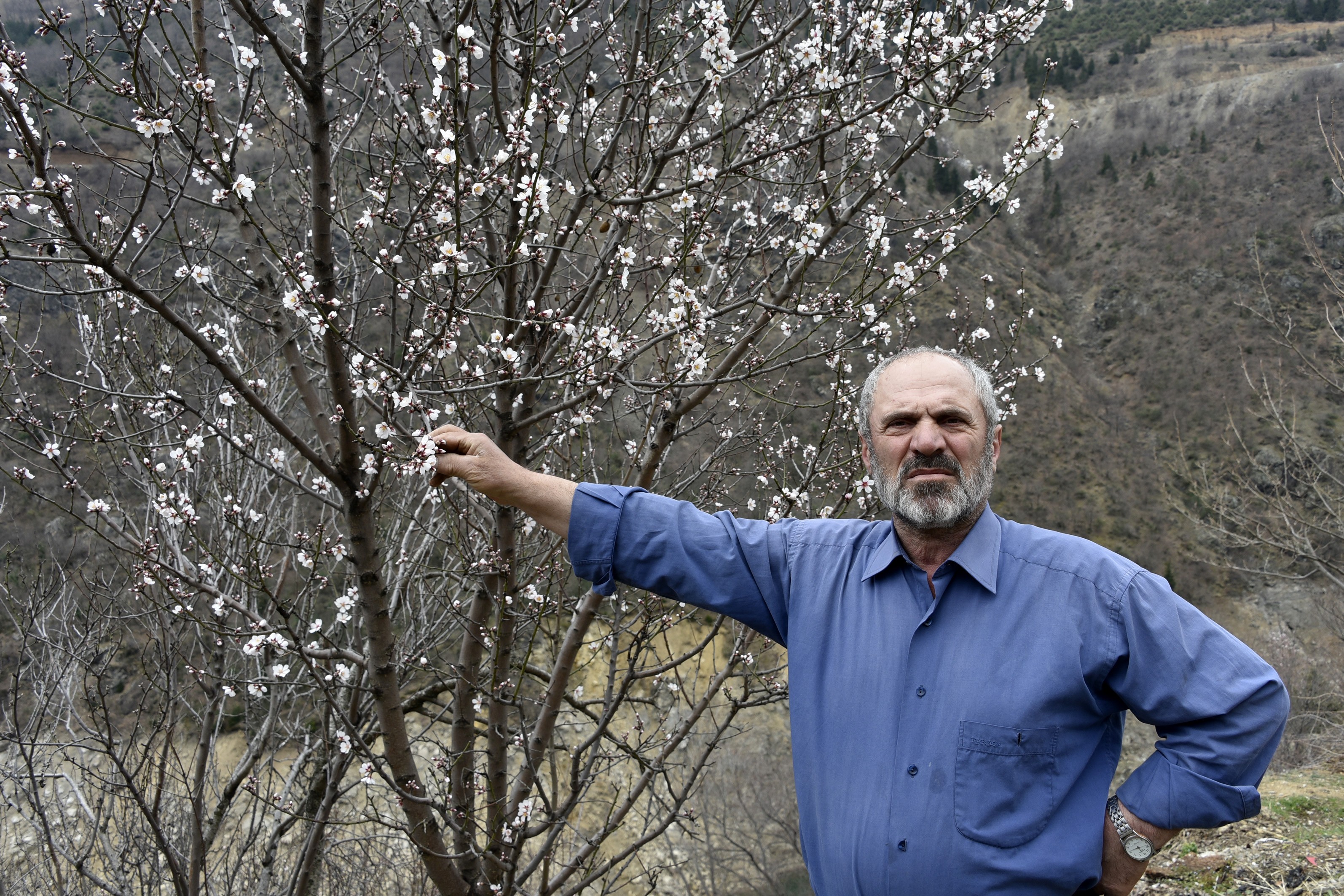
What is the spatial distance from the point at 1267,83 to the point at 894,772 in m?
66.8

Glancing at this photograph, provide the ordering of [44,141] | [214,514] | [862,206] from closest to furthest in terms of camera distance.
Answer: [44,141], [862,206], [214,514]

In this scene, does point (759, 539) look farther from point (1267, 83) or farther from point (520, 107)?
point (1267, 83)

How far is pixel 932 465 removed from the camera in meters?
1.99

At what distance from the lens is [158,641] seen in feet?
15.0

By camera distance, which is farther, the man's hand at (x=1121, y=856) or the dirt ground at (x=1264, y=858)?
the dirt ground at (x=1264, y=858)

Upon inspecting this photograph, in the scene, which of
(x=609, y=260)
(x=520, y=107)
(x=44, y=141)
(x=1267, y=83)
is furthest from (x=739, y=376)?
(x=1267, y=83)

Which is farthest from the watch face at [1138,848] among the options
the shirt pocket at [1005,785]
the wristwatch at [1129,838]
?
the shirt pocket at [1005,785]

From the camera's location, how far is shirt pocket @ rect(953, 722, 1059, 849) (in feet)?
5.51

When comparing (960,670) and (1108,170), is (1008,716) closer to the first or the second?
(960,670)

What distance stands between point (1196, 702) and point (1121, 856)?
14.5 inches

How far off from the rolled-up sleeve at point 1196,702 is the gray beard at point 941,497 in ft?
1.20

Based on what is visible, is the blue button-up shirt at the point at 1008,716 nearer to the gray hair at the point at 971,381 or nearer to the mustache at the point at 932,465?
the mustache at the point at 932,465

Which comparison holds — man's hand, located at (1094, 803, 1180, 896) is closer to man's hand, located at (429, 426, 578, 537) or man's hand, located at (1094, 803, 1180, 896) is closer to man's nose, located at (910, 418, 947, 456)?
man's nose, located at (910, 418, 947, 456)

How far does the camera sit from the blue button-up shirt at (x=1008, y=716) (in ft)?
5.47
